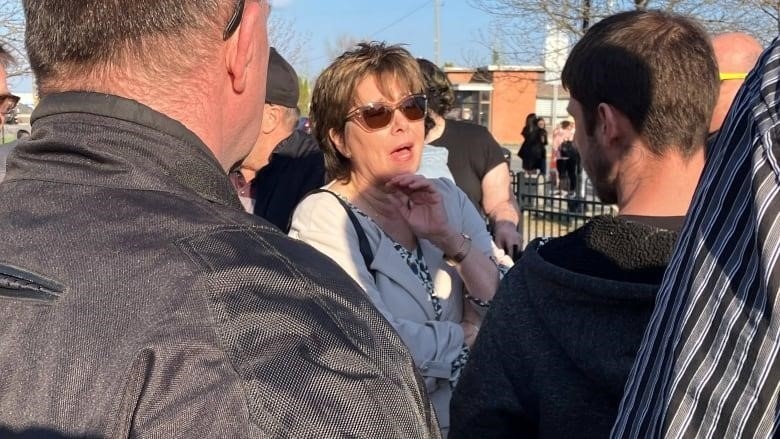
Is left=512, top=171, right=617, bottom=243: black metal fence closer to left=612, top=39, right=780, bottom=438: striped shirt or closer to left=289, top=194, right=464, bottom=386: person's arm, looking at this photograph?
left=289, top=194, right=464, bottom=386: person's arm

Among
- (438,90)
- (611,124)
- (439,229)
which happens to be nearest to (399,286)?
(439,229)

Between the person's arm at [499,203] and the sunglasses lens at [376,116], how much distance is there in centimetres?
206

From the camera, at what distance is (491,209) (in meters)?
5.20

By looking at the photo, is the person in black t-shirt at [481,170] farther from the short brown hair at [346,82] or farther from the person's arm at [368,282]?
the person's arm at [368,282]

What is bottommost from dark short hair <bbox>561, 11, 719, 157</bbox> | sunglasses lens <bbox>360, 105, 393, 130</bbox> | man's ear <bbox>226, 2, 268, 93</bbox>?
sunglasses lens <bbox>360, 105, 393, 130</bbox>

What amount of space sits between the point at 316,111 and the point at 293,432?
7.03 feet

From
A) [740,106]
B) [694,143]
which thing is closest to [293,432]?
[740,106]

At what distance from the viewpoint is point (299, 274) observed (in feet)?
4.02

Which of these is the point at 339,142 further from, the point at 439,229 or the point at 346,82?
the point at 439,229

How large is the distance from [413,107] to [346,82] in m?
0.27

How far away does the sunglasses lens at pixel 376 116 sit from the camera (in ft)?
9.91

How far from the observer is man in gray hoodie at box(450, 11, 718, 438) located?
5.73 ft

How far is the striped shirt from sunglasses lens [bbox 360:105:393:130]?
6.48ft

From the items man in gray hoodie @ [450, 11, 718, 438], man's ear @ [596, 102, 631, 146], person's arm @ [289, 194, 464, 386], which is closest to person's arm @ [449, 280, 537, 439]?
man in gray hoodie @ [450, 11, 718, 438]
